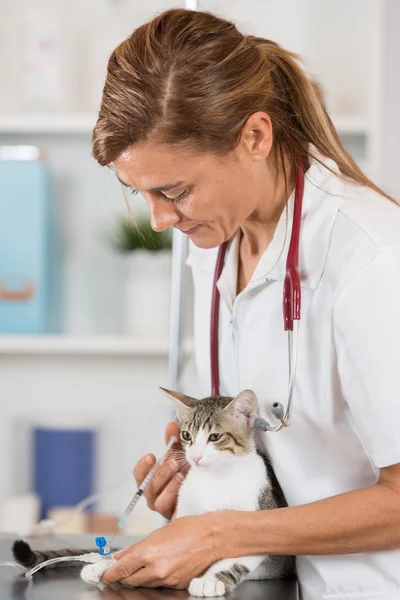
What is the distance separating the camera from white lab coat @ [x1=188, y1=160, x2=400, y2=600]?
96 centimetres

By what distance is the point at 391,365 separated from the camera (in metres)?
0.95

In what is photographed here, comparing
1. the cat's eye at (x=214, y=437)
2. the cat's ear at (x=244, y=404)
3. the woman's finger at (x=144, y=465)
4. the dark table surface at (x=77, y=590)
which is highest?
the cat's ear at (x=244, y=404)

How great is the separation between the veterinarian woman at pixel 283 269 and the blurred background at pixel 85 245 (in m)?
0.89

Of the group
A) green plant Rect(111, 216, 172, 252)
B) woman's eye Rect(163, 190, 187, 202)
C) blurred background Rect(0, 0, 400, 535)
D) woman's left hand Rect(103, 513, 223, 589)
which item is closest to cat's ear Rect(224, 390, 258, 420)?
woman's left hand Rect(103, 513, 223, 589)

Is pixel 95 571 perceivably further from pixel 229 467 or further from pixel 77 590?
pixel 229 467

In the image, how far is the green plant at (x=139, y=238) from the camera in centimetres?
211

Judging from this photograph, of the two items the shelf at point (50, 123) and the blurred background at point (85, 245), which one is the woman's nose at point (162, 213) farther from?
the shelf at point (50, 123)

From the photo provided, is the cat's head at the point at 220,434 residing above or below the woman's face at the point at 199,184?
below

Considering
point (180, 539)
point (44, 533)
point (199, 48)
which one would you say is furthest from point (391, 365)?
point (44, 533)

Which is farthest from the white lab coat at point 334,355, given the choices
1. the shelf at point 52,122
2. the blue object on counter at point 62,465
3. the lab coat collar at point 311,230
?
the blue object on counter at point 62,465

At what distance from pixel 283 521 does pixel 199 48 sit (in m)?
0.59

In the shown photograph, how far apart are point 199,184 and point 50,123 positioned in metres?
1.16

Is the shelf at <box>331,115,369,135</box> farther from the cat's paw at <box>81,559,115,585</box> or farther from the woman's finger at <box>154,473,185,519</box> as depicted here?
the cat's paw at <box>81,559,115,585</box>

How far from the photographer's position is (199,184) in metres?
1.03
